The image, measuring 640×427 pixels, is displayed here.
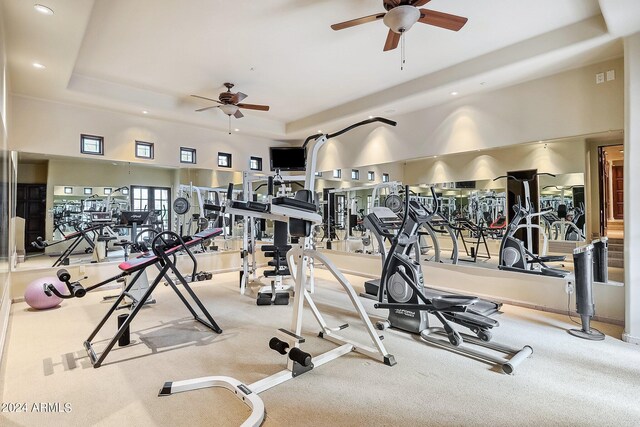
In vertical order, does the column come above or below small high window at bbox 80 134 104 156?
below

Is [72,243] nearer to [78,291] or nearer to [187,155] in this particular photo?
[187,155]

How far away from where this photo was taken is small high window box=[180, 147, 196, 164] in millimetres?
6418

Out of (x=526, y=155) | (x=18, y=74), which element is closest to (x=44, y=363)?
(x=18, y=74)

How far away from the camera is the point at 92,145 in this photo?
5406 mm

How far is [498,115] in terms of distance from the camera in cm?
462

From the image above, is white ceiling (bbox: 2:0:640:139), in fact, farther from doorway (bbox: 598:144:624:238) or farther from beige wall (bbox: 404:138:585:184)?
doorway (bbox: 598:144:624:238)

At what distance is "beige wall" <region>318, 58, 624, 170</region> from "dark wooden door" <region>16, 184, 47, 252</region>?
18.0 ft

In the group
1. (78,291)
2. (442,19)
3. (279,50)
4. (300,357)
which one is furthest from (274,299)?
(442,19)

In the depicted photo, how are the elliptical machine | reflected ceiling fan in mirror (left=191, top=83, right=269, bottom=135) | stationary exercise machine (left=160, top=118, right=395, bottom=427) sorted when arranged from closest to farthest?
stationary exercise machine (left=160, top=118, right=395, bottom=427)
the elliptical machine
reflected ceiling fan in mirror (left=191, top=83, right=269, bottom=135)

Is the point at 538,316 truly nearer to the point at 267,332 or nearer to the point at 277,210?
the point at 267,332

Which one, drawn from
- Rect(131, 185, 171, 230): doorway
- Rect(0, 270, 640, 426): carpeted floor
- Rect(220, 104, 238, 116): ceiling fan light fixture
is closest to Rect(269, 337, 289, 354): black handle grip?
Rect(0, 270, 640, 426): carpeted floor

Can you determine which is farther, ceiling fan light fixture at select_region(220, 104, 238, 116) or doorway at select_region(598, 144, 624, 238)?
ceiling fan light fixture at select_region(220, 104, 238, 116)

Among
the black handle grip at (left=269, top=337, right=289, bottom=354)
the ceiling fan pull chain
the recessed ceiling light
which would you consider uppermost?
the ceiling fan pull chain

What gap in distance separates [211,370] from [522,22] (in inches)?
182
